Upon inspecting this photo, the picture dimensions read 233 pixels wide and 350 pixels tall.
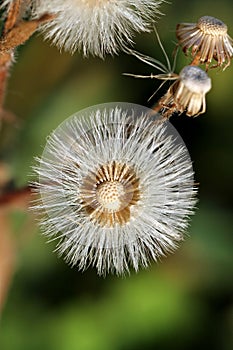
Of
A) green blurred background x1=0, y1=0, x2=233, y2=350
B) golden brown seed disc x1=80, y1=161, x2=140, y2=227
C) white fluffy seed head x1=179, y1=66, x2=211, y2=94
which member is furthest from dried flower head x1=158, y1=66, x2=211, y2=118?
green blurred background x1=0, y1=0, x2=233, y2=350

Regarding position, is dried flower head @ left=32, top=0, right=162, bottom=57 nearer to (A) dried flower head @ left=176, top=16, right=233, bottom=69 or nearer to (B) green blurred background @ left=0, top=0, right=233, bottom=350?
(A) dried flower head @ left=176, top=16, right=233, bottom=69

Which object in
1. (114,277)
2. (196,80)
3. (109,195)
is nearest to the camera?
(196,80)

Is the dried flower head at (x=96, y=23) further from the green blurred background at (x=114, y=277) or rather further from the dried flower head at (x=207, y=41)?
the green blurred background at (x=114, y=277)

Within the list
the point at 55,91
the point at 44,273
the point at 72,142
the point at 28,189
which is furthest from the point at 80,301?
the point at 72,142

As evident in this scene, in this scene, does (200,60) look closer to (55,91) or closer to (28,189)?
(28,189)

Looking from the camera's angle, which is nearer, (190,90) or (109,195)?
(190,90)

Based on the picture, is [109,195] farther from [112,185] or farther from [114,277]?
[114,277]

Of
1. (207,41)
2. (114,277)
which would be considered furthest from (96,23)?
(114,277)

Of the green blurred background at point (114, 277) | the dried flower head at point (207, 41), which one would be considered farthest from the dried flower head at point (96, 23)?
the green blurred background at point (114, 277)
